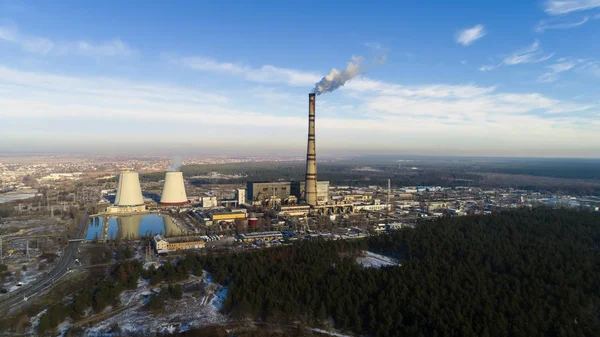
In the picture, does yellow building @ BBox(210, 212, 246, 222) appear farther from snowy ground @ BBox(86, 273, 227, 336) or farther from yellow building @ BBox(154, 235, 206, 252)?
snowy ground @ BBox(86, 273, 227, 336)

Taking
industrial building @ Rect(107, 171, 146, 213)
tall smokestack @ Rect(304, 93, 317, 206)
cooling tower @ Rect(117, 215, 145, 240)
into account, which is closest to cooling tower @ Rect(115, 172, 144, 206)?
industrial building @ Rect(107, 171, 146, 213)

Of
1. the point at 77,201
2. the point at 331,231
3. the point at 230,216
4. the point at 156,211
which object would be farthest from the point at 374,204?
the point at 77,201

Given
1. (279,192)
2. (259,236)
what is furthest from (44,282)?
(279,192)

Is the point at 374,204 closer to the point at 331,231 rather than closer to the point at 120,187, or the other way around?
the point at 331,231

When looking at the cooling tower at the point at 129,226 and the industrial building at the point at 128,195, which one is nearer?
the cooling tower at the point at 129,226

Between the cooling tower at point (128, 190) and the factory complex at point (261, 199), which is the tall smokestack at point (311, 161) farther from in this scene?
the cooling tower at point (128, 190)

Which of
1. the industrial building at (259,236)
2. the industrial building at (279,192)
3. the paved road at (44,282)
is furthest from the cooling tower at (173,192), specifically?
the industrial building at (259,236)
